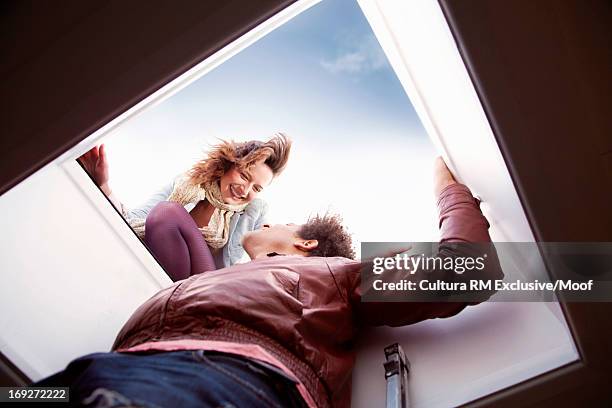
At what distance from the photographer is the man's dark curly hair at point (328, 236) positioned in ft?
5.92

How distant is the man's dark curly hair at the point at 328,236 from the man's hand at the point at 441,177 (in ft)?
1.12

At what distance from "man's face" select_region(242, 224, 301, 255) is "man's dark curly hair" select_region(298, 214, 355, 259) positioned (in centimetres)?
3

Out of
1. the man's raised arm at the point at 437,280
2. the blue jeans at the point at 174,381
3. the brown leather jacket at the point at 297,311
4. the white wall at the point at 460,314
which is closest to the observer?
the blue jeans at the point at 174,381

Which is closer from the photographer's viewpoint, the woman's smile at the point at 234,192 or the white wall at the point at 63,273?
the white wall at the point at 63,273

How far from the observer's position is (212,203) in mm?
1938

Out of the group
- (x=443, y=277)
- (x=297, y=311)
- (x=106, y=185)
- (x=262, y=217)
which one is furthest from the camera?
(x=262, y=217)

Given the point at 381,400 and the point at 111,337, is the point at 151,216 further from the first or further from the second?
the point at 381,400

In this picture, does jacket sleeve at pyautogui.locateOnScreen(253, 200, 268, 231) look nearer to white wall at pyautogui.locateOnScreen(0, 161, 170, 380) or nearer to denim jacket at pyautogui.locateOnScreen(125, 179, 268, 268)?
denim jacket at pyautogui.locateOnScreen(125, 179, 268, 268)

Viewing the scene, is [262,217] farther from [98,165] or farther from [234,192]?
[98,165]

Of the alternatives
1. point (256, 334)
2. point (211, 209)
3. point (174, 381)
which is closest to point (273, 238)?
point (211, 209)

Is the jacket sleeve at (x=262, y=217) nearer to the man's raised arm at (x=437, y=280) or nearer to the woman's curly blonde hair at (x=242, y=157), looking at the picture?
the woman's curly blonde hair at (x=242, y=157)

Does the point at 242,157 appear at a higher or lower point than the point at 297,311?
higher

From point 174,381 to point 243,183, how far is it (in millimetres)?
1076

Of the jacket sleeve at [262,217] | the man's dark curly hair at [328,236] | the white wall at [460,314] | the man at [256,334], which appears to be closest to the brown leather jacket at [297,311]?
the man at [256,334]
